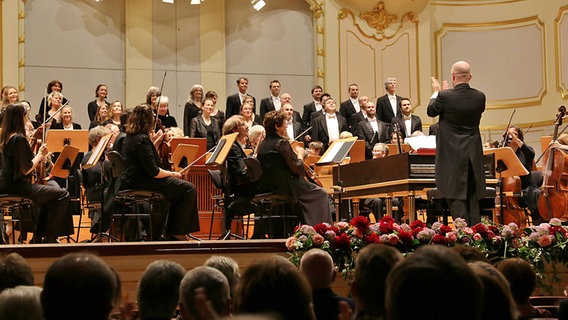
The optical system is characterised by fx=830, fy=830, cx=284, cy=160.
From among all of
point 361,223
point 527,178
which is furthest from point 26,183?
point 527,178

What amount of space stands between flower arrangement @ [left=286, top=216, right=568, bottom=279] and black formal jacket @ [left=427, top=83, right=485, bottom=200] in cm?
52

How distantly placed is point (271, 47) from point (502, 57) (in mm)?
3616

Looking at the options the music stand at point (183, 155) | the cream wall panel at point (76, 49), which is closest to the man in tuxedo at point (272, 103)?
the cream wall panel at point (76, 49)

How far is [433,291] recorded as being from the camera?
56.3 inches

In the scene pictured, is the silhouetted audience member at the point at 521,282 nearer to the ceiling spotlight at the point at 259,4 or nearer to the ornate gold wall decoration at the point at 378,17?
the ceiling spotlight at the point at 259,4

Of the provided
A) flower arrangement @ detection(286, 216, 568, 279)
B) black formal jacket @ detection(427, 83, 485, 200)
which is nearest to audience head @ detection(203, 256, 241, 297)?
flower arrangement @ detection(286, 216, 568, 279)

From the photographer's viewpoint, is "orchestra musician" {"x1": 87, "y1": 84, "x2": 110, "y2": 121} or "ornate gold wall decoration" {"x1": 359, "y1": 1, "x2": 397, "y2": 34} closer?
"orchestra musician" {"x1": 87, "y1": 84, "x2": 110, "y2": 121}

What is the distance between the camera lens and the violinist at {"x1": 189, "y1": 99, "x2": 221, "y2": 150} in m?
9.30

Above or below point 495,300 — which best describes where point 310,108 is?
above

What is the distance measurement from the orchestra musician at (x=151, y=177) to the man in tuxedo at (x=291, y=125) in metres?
3.69

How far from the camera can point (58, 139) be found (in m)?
7.34

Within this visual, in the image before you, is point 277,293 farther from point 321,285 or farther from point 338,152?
point 338,152

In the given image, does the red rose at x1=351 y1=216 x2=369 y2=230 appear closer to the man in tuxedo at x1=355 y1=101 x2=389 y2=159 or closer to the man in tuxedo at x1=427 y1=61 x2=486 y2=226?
the man in tuxedo at x1=427 y1=61 x2=486 y2=226

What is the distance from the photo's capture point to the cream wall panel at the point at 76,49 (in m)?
11.7
